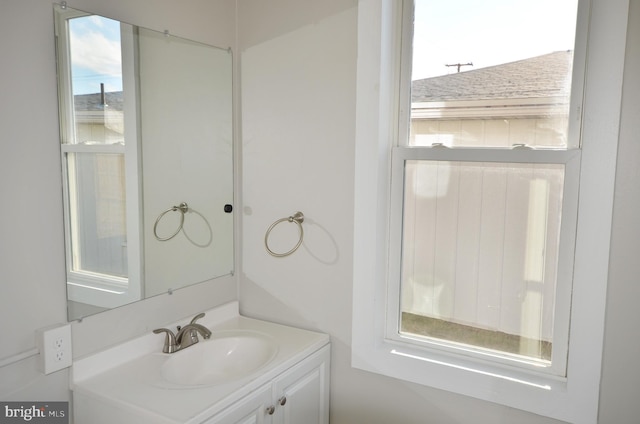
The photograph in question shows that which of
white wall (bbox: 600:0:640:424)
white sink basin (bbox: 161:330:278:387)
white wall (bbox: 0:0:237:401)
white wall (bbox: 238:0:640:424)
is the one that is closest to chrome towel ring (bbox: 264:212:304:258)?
white wall (bbox: 238:0:640:424)

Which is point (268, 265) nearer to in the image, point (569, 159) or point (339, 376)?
point (339, 376)

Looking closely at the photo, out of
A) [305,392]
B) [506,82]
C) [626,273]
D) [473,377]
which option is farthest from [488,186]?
[305,392]

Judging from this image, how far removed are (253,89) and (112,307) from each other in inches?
38.7

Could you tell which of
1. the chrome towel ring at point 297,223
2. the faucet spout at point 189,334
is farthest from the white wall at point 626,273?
the faucet spout at point 189,334

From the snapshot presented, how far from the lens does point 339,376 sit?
194 cm

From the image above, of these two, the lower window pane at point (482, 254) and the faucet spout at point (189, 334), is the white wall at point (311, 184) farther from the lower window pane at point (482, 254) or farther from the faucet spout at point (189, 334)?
the faucet spout at point (189, 334)

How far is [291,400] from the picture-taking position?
1.70 meters

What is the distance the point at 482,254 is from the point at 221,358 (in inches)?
39.8

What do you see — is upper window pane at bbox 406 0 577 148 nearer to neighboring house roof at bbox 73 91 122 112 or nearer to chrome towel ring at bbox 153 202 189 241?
chrome towel ring at bbox 153 202 189 241

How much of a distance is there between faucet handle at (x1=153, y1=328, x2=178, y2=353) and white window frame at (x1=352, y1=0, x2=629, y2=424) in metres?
0.65

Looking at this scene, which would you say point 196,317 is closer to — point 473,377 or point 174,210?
point 174,210

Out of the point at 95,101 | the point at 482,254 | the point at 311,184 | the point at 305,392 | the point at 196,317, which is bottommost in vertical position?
the point at 305,392

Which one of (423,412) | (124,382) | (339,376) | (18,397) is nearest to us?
(18,397)

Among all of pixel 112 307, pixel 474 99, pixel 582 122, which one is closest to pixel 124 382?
pixel 112 307
